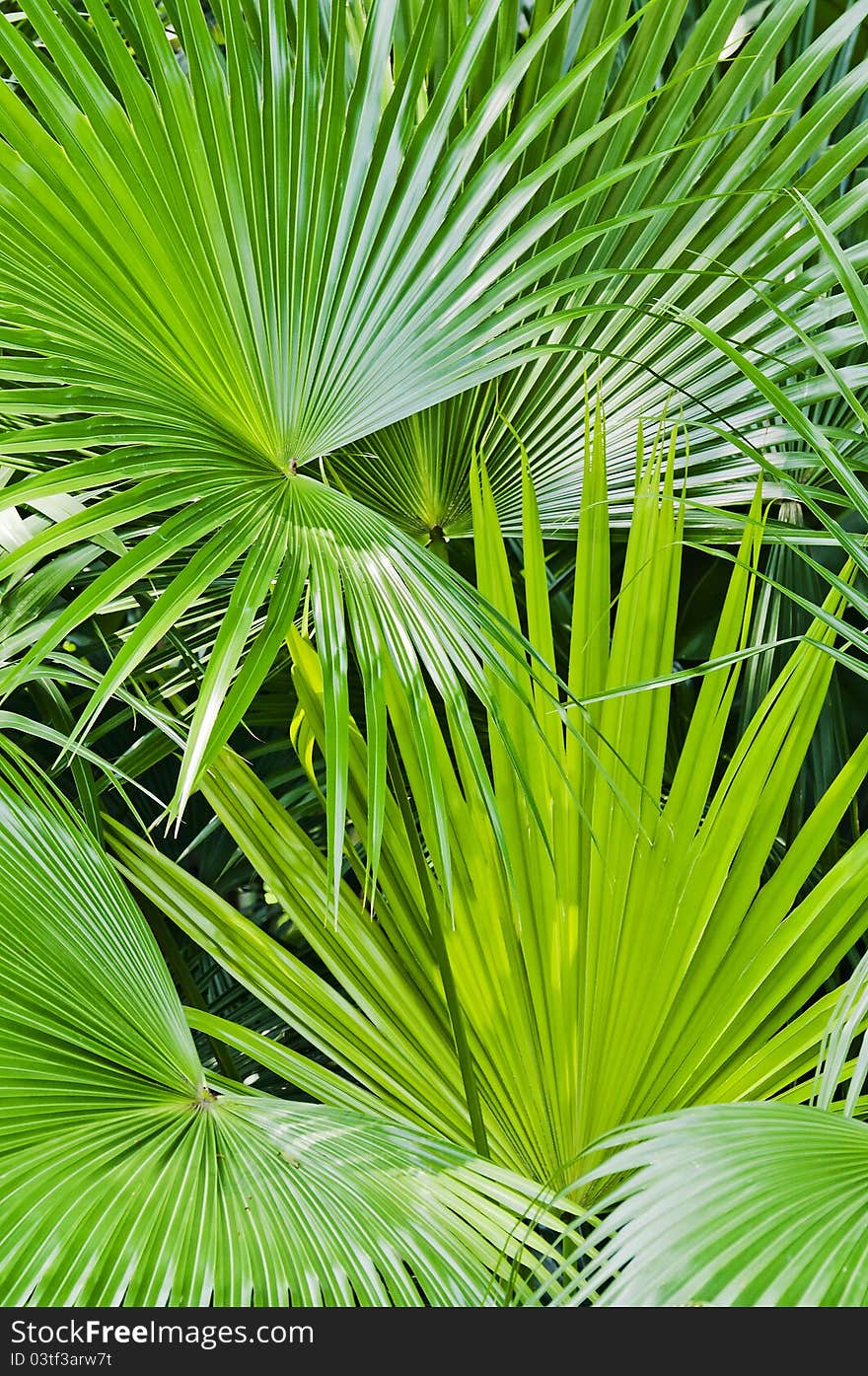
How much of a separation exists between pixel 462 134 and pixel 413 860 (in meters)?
0.47

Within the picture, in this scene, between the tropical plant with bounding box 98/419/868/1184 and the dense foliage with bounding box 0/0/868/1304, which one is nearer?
the dense foliage with bounding box 0/0/868/1304

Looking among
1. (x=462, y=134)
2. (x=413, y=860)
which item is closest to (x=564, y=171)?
(x=462, y=134)

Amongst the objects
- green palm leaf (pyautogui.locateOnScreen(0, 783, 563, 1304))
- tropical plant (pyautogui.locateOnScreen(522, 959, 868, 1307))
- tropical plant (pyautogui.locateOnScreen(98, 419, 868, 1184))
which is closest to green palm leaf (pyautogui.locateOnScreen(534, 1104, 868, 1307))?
tropical plant (pyautogui.locateOnScreen(522, 959, 868, 1307))

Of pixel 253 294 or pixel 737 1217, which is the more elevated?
pixel 253 294

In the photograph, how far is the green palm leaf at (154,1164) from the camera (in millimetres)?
451

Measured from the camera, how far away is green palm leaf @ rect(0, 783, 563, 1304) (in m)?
0.45

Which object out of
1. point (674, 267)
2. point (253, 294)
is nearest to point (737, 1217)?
point (253, 294)

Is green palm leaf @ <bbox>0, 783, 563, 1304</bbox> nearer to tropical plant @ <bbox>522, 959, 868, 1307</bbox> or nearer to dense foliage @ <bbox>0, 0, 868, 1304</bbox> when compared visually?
dense foliage @ <bbox>0, 0, 868, 1304</bbox>

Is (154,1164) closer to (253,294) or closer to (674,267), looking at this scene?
(253,294)

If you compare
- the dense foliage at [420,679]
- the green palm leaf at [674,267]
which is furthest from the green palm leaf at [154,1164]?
the green palm leaf at [674,267]

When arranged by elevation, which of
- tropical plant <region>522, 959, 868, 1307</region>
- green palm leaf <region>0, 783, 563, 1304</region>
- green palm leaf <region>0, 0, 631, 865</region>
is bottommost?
green palm leaf <region>0, 783, 563, 1304</region>

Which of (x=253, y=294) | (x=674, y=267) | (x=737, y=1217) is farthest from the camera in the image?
(x=674, y=267)

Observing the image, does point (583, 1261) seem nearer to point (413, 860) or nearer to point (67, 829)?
point (413, 860)

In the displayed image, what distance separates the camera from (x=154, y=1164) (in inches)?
19.3
